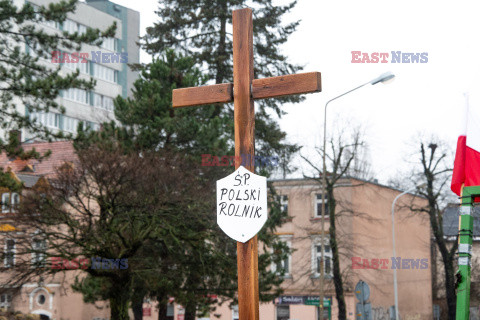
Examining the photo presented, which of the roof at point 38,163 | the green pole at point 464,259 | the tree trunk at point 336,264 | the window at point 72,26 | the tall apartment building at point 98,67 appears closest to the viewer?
A: the green pole at point 464,259

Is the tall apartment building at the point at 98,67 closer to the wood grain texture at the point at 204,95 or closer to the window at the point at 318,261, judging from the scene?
the window at the point at 318,261

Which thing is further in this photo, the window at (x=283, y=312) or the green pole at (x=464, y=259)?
the window at (x=283, y=312)

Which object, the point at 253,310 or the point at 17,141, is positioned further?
the point at 17,141

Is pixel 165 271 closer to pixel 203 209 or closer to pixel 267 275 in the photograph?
pixel 203 209

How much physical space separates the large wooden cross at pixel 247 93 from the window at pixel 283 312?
1608 inches

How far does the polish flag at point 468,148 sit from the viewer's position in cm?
521

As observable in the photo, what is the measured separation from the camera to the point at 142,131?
28953mm

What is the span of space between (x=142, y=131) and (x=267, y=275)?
7596mm

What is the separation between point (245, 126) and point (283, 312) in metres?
41.2

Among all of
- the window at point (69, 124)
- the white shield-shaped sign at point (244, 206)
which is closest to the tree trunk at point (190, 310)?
the white shield-shaped sign at point (244, 206)

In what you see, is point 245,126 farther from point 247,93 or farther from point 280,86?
point 280,86

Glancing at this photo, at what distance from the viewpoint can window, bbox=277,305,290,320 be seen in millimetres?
46250

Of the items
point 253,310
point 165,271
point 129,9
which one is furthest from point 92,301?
point 129,9

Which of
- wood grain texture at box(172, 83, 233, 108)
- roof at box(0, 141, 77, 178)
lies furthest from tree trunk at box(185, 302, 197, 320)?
wood grain texture at box(172, 83, 233, 108)
